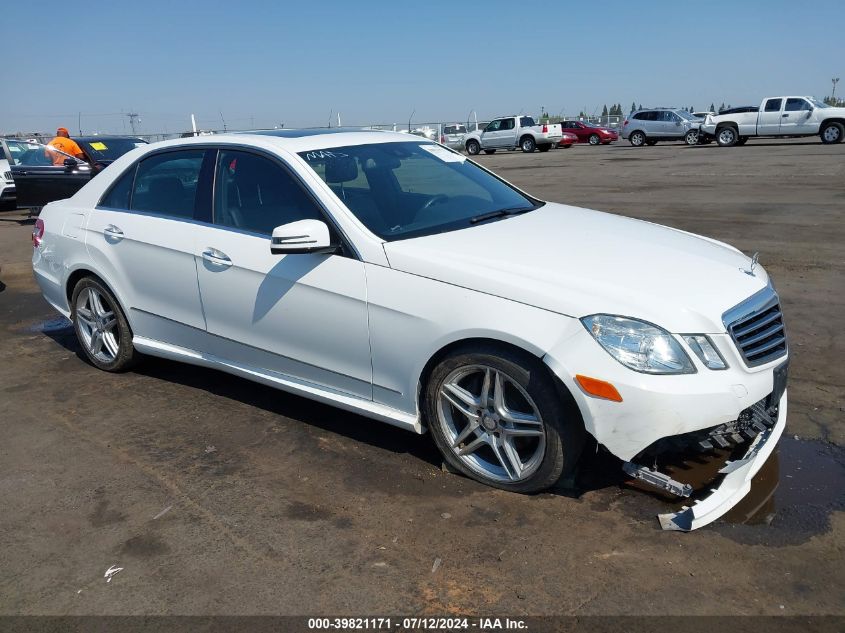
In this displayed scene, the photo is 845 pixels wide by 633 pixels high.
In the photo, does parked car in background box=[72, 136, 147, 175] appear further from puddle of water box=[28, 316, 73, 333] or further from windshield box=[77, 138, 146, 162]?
puddle of water box=[28, 316, 73, 333]

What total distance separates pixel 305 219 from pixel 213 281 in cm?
82

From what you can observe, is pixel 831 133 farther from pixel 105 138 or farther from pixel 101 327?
pixel 101 327

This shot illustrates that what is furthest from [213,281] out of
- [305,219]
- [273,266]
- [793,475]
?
[793,475]

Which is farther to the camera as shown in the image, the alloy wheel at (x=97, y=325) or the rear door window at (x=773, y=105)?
the rear door window at (x=773, y=105)

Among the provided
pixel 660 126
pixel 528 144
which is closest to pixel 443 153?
pixel 660 126

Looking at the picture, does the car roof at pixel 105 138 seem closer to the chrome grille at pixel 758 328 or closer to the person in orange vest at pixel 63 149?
the person in orange vest at pixel 63 149

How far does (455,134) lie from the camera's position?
40.8 meters

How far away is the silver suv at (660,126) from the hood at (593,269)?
31821 millimetres

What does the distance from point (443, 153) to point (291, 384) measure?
6.33ft

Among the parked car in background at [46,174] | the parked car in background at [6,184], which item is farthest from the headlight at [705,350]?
the parked car in background at [6,184]

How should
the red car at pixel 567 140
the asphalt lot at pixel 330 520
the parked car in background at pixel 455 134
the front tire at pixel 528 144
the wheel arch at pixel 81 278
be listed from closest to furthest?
1. the asphalt lot at pixel 330 520
2. the wheel arch at pixel 81 278
3. the front tire at pixel 528 144
4. the red car at pixel 567 140
5. the parked car in background at pixel 455 134

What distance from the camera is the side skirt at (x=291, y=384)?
392cm

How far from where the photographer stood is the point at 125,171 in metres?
5.30

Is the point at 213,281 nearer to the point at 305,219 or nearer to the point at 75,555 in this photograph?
the point at 305,219
